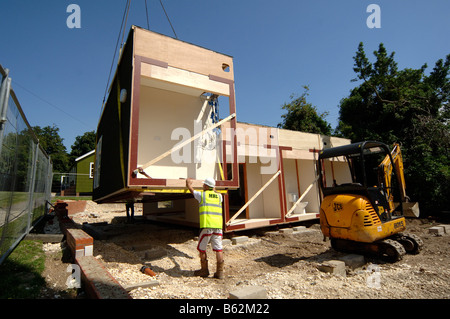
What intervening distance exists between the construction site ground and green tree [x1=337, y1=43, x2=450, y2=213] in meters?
5.17

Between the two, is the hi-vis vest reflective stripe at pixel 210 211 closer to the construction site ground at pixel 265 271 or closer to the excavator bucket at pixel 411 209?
the construction site ground at pixel 265 271

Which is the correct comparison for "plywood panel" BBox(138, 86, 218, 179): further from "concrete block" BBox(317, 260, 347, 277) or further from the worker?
"concrete block" BBox(317, 260, 347, 277)

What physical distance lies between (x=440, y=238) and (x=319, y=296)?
6579 millimetres

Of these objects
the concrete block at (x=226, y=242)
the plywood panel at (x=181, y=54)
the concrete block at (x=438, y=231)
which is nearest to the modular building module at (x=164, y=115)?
the plywood panel at (x=181, y=54)

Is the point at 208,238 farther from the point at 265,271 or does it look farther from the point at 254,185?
the point at 254,185

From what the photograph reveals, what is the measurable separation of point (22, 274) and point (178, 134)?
14.1ft

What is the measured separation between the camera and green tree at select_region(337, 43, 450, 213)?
12.2 metres

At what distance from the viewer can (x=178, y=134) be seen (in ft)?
22.4

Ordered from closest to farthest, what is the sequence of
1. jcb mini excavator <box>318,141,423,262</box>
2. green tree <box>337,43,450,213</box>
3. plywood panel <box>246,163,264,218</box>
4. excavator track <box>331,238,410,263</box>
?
1. jcb mini excavator <box>318,141,423,262</box>
2. excavator track <box>331,238,410,263</box>
3. plywood panel <box>246,163,264,218</box>
4. green tree <box>337,43,450,213</box>

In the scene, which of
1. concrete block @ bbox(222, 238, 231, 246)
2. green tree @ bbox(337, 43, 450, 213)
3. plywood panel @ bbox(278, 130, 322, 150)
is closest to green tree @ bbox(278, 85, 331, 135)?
green tree @ bbox(337, 43, 450, 213)

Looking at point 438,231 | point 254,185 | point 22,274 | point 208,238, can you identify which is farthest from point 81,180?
point 438,231
